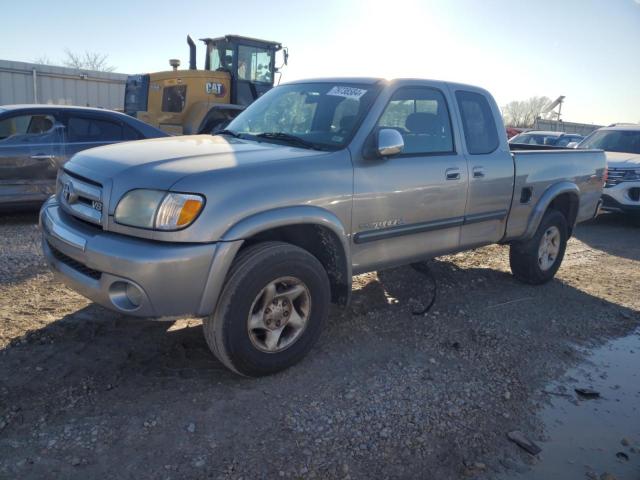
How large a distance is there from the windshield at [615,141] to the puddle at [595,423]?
7.77 metres

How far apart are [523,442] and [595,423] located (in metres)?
0.66

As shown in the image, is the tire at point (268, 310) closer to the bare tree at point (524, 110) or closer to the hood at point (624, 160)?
the hood at point (624, 160)

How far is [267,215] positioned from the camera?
3.09m

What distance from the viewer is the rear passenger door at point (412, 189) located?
3727 millimetres

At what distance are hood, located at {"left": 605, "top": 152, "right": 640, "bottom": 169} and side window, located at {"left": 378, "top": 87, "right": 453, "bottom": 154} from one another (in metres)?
6.65

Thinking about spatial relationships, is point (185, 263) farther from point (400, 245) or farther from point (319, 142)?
point (400, 245)

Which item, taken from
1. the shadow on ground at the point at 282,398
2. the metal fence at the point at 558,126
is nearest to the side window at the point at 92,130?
the shadow on ground at the point at 282,398

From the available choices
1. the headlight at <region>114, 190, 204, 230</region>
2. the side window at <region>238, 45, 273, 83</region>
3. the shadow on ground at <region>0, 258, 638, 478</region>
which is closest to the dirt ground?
the shadow on ground at <region>0, 258, 638, 478</region>

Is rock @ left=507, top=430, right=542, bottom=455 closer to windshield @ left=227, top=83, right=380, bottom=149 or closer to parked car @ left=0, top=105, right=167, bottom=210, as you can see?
windshield @ left=227, top=83, right=380, bottom=149

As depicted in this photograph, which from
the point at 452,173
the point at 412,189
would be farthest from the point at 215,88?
the point at 412,189

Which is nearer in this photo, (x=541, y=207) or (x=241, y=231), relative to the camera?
(x=241, y=231)

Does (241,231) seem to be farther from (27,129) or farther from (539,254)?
(27,129)

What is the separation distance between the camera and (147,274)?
9.08 ft

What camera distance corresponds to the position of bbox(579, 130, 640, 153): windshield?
10.6 metres
